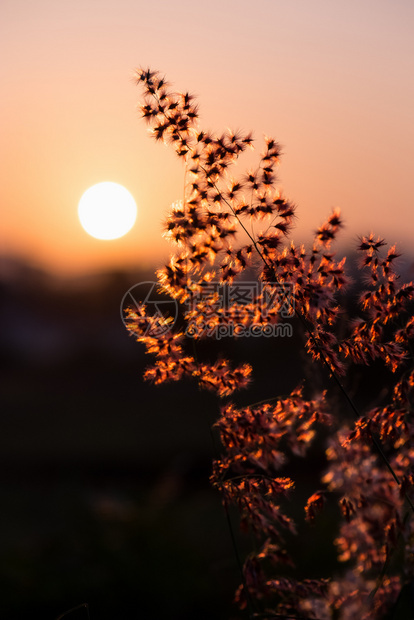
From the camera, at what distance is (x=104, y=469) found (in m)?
9.15

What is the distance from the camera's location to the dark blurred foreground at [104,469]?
5.45m

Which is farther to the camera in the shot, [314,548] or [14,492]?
[14,492]

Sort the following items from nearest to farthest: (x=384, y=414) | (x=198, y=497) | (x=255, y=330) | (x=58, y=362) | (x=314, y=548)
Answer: (x=384, y=414)
(x=255, y=330)
(x=314, y=548)
(x=198, y=497)
(x=58, y=362)

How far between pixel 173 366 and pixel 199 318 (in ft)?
0.88

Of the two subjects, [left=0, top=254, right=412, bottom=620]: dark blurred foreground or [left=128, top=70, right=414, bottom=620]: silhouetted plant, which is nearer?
[left=128, top=70, right=414, bottom=620]: silhouetted plant

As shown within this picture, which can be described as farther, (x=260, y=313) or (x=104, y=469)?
(x=104, y=469)

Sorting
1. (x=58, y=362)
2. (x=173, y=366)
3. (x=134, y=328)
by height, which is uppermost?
(x=58, y=362)

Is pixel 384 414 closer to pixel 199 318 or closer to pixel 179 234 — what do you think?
pixel 199 318

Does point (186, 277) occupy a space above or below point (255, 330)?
above

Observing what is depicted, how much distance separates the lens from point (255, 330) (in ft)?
9.96

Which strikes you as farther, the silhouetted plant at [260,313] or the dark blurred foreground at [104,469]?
the dark blurred foreground at [104,469]

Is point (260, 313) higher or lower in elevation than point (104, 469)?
lower

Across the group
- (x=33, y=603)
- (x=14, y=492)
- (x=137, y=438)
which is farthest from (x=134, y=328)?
(x=137, y=438)

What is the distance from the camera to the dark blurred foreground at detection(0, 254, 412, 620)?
5.45 m
